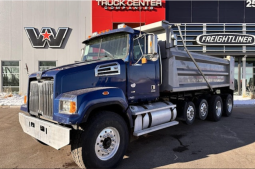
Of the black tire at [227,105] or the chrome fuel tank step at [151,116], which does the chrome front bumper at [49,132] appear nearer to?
the chrome fuel tank step at [151,116]

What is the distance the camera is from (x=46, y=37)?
15195 millimetres

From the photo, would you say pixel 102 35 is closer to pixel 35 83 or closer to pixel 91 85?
pixel 91 85

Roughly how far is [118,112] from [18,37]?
14.9 meters

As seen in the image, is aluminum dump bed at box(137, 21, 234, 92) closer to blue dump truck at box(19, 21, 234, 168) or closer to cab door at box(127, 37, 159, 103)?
blue dump truck at box(19, 21, 234, 168)

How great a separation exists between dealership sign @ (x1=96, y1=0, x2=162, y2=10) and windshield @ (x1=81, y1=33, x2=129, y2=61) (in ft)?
36.0

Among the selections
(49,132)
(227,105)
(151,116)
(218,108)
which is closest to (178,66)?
(151,116)

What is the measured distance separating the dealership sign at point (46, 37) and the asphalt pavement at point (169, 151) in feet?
34.6

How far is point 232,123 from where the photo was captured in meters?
6.90

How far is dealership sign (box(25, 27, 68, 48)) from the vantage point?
15.1 m

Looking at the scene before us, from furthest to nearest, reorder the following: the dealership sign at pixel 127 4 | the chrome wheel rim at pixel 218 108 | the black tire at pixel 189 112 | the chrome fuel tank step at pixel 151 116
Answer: the dealership sign at pixel 127 4, the chrome wheel rim at pixel 218 108, the black tire at pixel 189 112, the chrome fuel tank step at pixel 151 116

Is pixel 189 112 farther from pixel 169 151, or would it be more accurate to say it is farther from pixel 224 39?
pixel 224 39

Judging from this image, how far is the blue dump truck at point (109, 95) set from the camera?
3135 mm

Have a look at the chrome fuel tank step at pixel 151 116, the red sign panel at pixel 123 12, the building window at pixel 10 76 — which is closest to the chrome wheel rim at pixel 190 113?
the chrome fuel tank step at pixel 151 116

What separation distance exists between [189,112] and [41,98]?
14.8 feet
